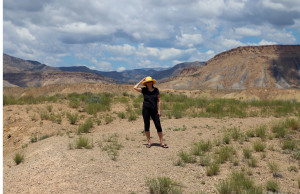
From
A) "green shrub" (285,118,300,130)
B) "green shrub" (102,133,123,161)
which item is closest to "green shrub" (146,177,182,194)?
"green shrub" (102,133,123,161)

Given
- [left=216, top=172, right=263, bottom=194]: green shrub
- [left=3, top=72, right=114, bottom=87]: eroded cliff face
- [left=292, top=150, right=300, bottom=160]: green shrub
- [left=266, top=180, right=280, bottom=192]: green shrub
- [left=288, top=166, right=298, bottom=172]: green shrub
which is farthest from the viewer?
[left=3, top=72, right=114, bottom=87]: eroded cliff face

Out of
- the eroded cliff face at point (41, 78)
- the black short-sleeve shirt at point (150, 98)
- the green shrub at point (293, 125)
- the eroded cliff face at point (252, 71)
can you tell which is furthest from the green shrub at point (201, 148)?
the eroded cliff face at point (41, 78)

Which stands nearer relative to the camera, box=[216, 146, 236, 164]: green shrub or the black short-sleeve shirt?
box=[216, 146, 236, 164]: green shrub

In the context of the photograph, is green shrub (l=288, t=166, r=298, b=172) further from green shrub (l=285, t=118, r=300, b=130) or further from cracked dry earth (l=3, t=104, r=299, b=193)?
green shrub (l=285, t=118, r=300, b=130)

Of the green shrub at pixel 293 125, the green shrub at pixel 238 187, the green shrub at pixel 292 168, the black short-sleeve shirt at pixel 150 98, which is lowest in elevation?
the green shrub at pixel 292 168

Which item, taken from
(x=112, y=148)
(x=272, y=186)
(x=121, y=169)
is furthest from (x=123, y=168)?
(x=272, y=186)

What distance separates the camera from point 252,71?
10281 centimetres

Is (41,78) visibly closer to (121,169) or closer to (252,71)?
(252,71)

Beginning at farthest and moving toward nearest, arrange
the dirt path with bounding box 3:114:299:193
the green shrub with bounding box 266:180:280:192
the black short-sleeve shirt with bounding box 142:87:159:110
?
the black short-sleeve shirt with bounding box 142:87:159:110, the dirt path with bounding box 3:114:299:193, the green shrub with bounding box 266:180:280:192

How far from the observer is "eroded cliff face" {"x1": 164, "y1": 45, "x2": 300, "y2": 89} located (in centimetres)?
9841

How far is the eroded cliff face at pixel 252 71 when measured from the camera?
98412 millimetres

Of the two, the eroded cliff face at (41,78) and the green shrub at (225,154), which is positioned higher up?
the eroded cliff face at (41,78)

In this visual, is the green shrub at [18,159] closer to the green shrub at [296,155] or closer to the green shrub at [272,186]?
the green shrub at [272,186]

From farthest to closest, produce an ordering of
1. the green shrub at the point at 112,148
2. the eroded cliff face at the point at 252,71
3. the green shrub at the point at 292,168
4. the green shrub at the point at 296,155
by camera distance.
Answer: the eroded cliff face at the point at 252,71 → the green shrub at the point at 112,148 → the green shrub at the point at 296,155 → the green shrub at the point at 292,168
